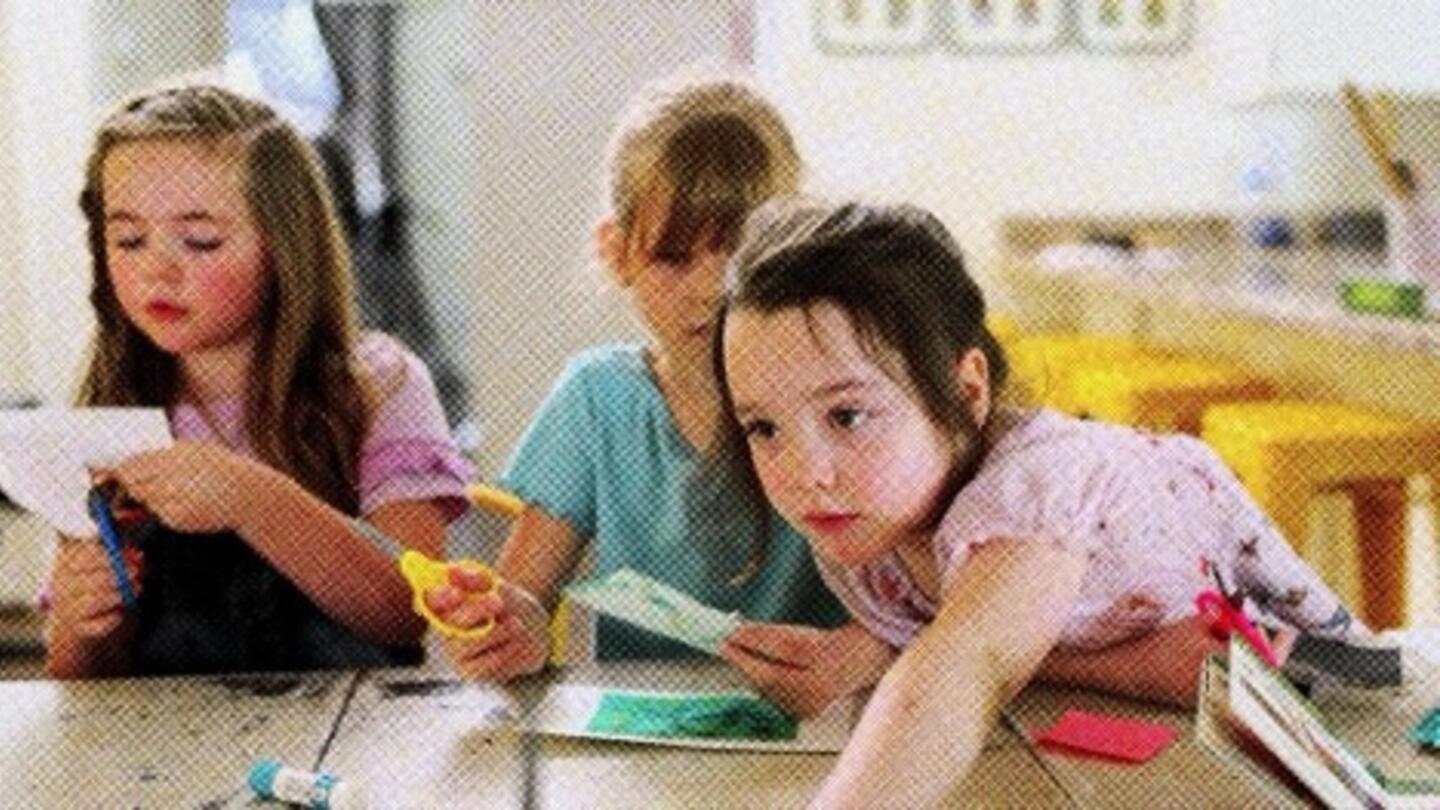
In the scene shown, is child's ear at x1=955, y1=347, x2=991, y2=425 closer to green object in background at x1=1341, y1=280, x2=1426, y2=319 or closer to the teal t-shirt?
the teal t-shirt

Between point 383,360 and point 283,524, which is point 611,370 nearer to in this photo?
point 383,360

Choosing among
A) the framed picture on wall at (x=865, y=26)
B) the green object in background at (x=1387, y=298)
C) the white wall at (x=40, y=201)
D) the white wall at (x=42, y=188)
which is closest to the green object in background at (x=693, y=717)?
the green object in background at (x=1387, y=298)

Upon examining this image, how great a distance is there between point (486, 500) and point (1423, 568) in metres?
3.14

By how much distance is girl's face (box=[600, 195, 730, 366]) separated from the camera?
1.52 meters

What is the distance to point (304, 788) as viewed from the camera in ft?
3.46

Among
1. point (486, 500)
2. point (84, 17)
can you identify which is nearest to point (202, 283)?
point (486, 500)

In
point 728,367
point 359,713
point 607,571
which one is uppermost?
point 728,367

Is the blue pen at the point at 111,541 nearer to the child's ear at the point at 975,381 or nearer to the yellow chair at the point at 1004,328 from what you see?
the child's ear at the point at 975,381

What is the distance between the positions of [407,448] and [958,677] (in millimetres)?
724

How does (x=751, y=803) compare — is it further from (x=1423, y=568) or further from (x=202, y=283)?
(x=1423, y=568)

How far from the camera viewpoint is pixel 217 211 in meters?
1.48

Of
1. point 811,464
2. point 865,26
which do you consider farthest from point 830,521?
point 865,26

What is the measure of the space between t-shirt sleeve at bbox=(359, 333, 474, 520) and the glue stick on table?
0.53m

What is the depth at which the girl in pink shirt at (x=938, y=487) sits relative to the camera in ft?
3.53
